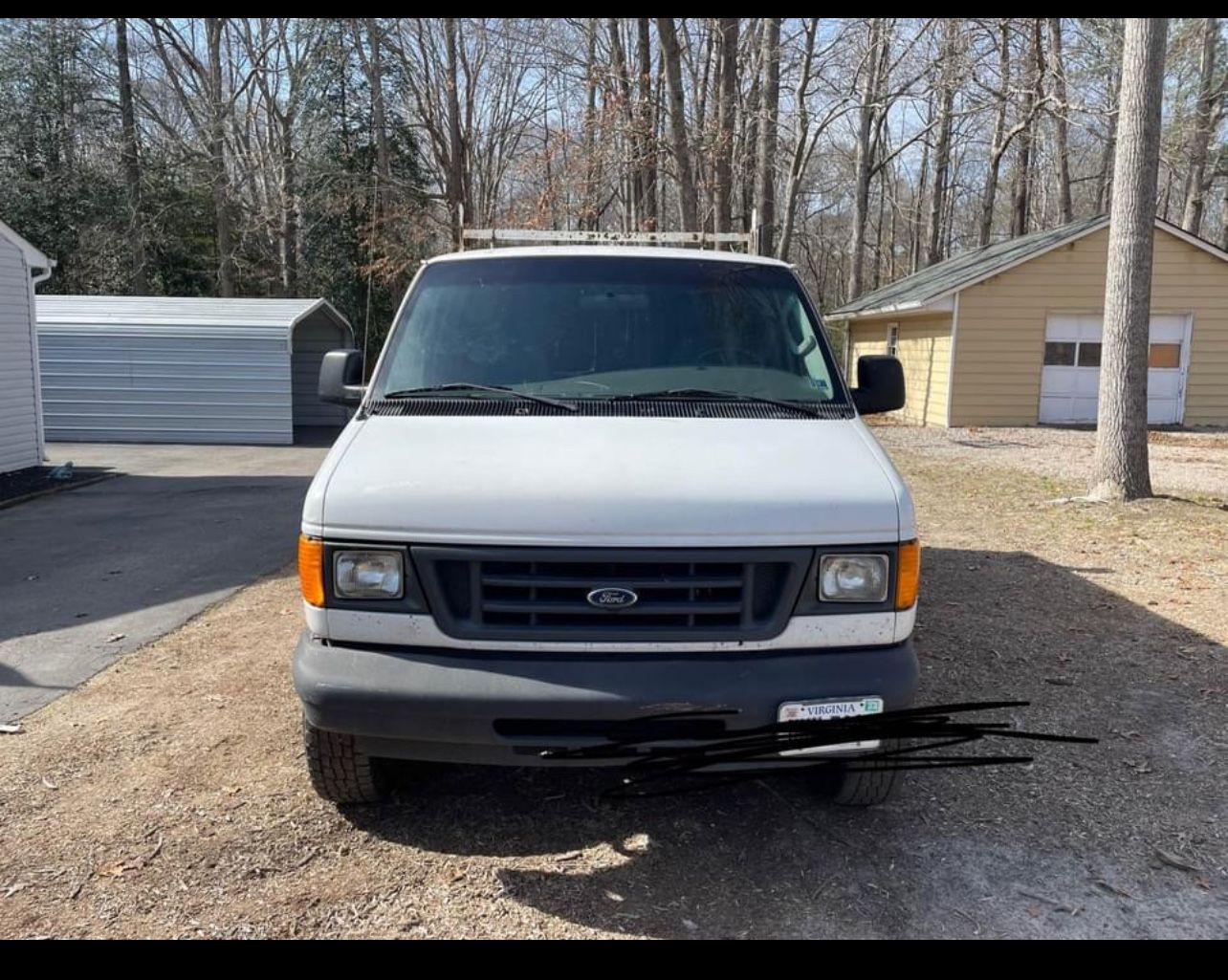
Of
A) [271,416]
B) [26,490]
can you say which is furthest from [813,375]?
[271,416]

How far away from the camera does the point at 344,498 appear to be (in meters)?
2.94

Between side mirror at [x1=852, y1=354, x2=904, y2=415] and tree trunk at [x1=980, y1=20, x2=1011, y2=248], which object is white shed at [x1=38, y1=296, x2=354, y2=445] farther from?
tree trunk at [x1=980, y1=20, x2=1011, y2=248]

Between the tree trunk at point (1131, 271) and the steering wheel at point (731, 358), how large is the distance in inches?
279

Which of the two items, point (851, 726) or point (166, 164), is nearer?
point (851, 726)

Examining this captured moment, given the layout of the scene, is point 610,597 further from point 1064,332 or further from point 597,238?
point 1064,332

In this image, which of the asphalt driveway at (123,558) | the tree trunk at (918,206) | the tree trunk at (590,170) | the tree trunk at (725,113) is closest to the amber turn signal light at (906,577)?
the asphalt driveway at (123,558)

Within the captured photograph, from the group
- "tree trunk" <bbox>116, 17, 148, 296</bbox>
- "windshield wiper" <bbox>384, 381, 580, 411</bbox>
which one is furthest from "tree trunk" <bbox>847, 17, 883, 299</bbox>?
"windshield wiper" <bbox>384, 381, 580, 411</bbox>

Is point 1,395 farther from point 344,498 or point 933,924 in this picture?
point 933,924

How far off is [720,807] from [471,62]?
2899 cm

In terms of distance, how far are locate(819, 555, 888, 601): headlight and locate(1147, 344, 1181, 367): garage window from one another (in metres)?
19.7

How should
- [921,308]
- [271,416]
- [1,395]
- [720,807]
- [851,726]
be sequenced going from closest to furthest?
[851,726] < [720,807] < [1,395] < [271,416] < [921,308]

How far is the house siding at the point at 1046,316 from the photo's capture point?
750 inches

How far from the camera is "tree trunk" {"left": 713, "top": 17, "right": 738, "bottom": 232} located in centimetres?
1923

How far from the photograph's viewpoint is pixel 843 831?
3398mm
